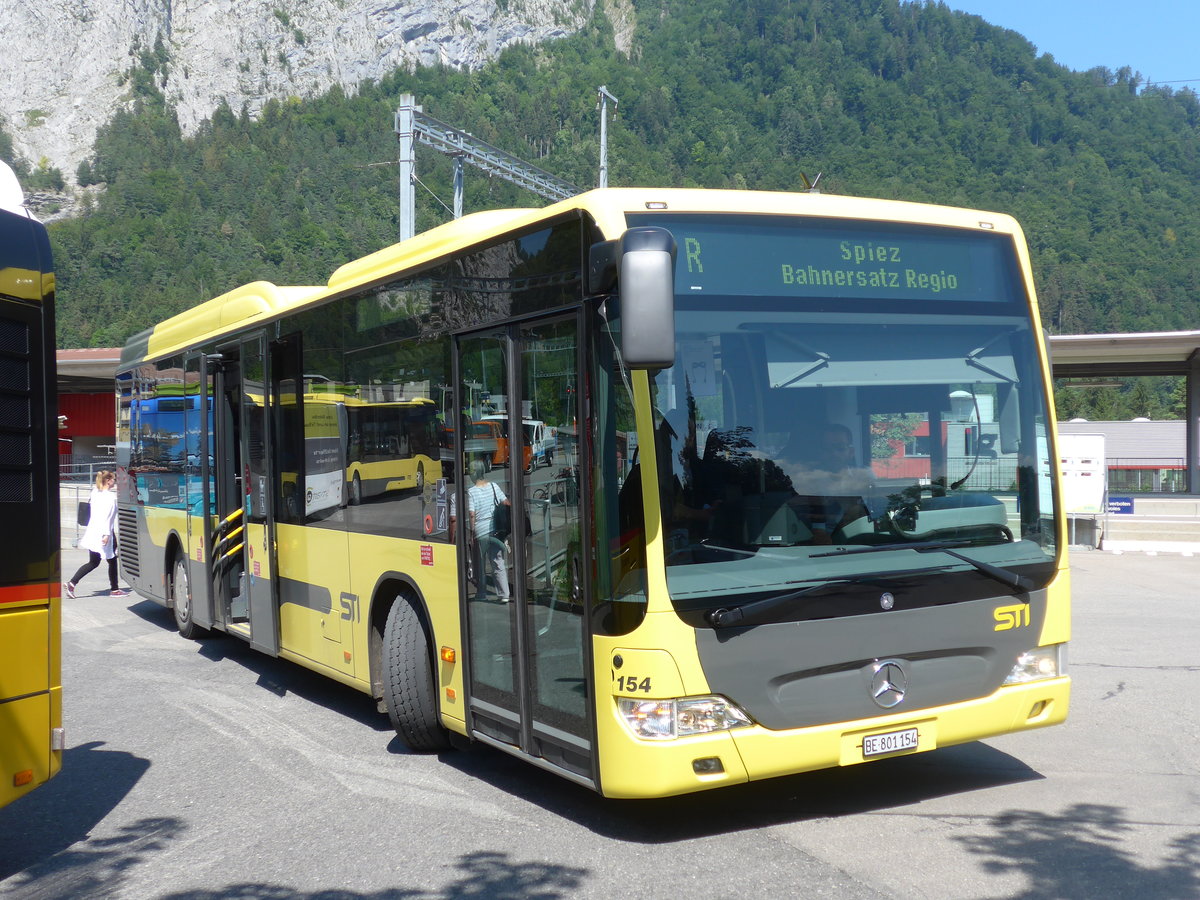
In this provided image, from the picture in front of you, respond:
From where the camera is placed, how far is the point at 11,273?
5.19m

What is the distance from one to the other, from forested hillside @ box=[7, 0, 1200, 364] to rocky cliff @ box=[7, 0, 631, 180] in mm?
4615

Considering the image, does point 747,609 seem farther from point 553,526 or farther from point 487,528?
point 487,528

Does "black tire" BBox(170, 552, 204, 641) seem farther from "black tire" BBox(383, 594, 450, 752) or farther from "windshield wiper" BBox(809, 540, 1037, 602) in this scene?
"windshield wiper" BBox(809, 540, 1037, 602)

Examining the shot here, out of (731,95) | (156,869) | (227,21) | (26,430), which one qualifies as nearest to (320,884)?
(156,869)

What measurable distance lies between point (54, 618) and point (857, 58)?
549 ft

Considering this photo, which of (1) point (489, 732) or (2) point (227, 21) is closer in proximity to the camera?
(1) point (489, 732)

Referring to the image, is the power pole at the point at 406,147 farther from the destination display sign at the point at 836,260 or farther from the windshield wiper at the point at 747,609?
the windshield wiper at the point at 747,609

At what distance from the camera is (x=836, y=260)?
5.70 metres

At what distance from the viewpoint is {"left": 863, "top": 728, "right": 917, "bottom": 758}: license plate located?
550cm

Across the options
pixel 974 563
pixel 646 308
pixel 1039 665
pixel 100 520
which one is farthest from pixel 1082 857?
pixel 100 520

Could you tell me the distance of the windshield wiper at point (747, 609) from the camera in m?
5.13

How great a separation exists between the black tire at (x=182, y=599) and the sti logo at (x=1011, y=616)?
27.3 ft

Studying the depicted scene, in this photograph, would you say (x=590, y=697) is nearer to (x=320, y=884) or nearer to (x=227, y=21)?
(x=320, y=884)

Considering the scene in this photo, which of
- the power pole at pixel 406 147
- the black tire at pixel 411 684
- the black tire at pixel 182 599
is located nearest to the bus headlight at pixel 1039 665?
the black tire at pixel 411 684
